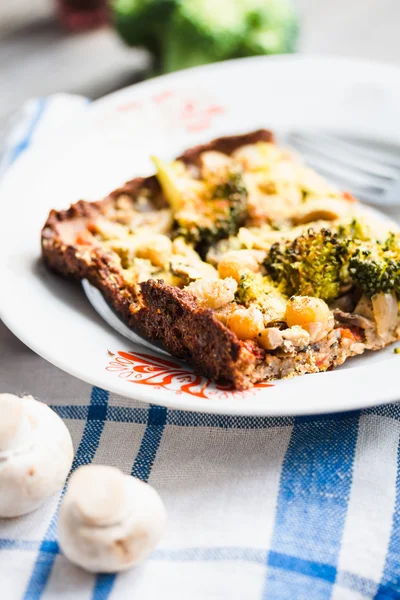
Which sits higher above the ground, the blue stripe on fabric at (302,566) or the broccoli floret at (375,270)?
the broccoli floret at (375,270)

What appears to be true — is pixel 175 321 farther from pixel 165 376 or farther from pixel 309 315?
pixel 309 315

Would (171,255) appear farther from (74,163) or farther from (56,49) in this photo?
(56,49)

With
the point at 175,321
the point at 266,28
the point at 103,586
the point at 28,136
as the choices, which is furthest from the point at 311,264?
the point at 266,28

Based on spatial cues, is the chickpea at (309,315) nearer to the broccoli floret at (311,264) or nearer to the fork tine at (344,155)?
the broccoli floret at (311,264)

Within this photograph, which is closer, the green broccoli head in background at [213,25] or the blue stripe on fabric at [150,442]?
the blue stripe on fabric at [150,442]

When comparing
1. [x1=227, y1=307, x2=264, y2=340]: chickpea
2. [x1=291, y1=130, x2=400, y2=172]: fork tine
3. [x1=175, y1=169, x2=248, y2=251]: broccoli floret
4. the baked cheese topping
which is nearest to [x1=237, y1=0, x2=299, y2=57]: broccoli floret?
[x1=291, y1=130, x2=400, y2=172]: fork tine

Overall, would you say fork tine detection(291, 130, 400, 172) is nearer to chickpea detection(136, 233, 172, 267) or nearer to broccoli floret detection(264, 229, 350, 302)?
broccoli floret detection(264, 229, 350, 302)

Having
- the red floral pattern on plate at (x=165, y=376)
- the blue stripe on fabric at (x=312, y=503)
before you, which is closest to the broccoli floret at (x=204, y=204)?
the red floral pattern on plate at (x=165, y=376)
